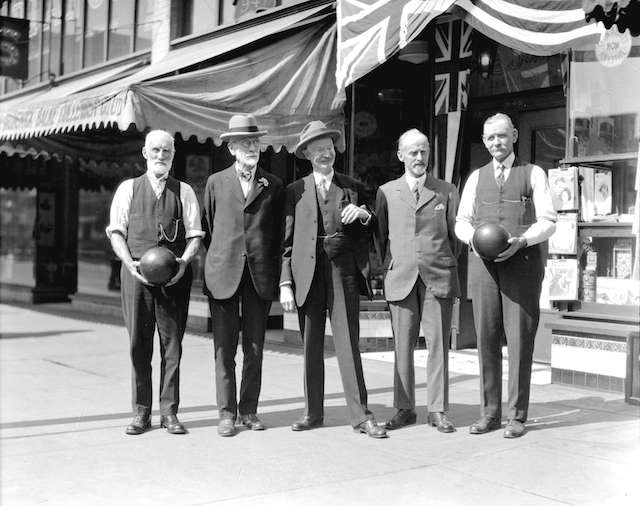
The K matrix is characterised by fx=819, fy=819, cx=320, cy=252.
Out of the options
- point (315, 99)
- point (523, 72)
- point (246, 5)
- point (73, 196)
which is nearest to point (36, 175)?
point (73, 196)

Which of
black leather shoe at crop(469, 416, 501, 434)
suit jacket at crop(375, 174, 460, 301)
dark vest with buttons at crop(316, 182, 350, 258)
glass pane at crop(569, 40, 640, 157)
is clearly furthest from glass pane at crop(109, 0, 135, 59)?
black leather shoe at crop(469, 416, 501, 434)

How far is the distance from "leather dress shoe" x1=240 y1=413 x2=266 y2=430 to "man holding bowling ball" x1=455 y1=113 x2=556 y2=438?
1.49 m

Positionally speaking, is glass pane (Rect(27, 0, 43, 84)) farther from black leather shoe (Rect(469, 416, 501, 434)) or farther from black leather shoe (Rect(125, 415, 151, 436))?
black leather shoe (Rect(469, 416, 501, 434))

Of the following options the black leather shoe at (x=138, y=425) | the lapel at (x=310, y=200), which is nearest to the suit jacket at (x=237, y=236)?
the lapel at (x=310, y=200)

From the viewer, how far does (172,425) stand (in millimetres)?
5711

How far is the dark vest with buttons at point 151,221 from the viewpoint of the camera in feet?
18.8

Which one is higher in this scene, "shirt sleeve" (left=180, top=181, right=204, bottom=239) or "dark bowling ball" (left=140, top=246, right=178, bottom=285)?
"shirt sleeve" (left=180, top=181, right=204, bottom=239)

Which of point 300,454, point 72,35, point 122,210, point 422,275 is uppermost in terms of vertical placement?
point 72,35

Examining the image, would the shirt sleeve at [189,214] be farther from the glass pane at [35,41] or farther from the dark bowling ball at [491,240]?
the glass pane at [35,41]

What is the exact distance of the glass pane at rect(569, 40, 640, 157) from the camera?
745cm

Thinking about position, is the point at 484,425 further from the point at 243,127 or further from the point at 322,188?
the point at 243,127

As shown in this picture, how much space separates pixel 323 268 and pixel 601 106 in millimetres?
3476

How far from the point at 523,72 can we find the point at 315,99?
2.42 meters

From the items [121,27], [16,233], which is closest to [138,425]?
[121,27]
